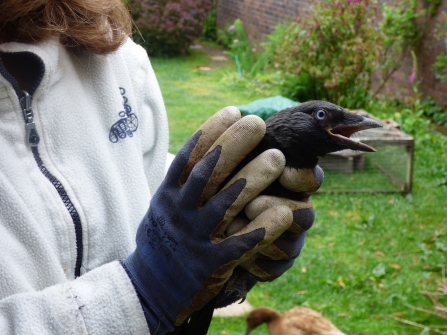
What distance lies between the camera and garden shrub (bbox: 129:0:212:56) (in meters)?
13.3

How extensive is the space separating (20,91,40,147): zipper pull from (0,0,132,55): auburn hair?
174mm

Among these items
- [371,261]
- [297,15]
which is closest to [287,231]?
[371,261]

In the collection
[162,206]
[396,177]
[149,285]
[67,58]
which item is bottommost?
[396,177]

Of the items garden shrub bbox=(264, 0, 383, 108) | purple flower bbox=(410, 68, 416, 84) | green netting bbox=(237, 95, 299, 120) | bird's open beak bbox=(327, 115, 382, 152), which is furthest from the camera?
purple flower bbox=(410, 68, 416, 84)

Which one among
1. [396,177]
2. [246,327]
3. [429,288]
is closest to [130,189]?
[246,327]

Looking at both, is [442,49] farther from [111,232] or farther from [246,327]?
[111,232]

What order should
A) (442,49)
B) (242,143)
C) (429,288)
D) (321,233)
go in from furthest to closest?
(442,49)
(321,233)
(429,288)
(242,143)

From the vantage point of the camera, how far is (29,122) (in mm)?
1469

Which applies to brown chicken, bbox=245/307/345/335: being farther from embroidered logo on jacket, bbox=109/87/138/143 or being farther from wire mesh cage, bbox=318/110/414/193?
wire mesh cage, bbox=318/110/414/193

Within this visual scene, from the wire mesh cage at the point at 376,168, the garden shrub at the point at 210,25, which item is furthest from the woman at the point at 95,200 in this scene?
the garden shrub at the point at 210,25

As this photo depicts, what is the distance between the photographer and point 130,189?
66.3 inches

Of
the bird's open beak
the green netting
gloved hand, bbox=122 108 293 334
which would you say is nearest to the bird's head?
the bird's open beak

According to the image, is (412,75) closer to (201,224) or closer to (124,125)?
(124,125)

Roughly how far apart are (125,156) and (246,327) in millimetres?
2450
